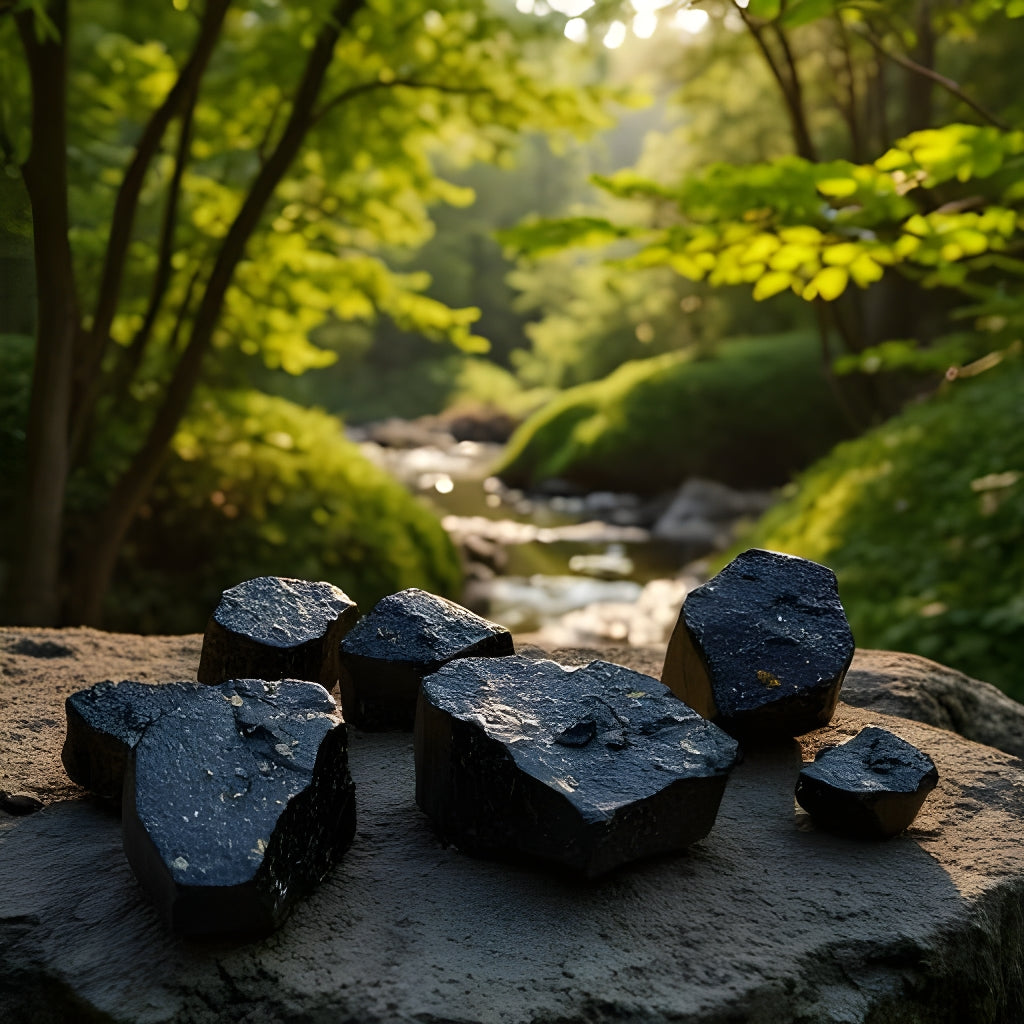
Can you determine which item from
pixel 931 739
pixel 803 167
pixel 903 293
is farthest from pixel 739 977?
pixel 903 293

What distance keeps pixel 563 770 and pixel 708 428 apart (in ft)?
41.8

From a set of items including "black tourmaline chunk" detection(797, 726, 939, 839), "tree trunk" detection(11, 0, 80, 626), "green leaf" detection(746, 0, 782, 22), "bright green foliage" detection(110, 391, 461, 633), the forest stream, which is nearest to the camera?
"black tourmaline chunk" detection(797, 726, 939, 839)

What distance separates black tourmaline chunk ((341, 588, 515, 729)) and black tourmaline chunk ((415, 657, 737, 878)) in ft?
0.84

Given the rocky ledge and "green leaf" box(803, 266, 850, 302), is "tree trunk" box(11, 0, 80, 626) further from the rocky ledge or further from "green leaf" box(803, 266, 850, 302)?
"green leaf" box(803, 266, 850, 302)

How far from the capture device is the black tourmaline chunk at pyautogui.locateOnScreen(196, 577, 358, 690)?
1.99 meters

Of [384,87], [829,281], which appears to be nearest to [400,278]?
[384,87]

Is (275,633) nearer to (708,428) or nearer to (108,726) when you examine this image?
(108,726)

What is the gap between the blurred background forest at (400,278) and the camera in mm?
3021

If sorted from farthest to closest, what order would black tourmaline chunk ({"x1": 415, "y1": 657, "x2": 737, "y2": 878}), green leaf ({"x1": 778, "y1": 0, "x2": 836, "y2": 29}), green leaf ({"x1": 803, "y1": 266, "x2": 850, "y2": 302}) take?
green leaf ({"x1": 803, "y1": 266, "x2": 850, "y2": 302}), green leaf ({"x1": 778, "y1": 0, "x2": 836, "y2": 29}), black tourmaline chunk ({"x1": 415, "y1": 657, "x2": 737, "y2": 878})

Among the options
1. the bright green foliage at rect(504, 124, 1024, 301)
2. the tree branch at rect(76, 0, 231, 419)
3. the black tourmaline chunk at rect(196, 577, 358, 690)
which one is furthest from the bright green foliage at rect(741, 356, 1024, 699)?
the tree branch at rect(76, 0, 231, 419)

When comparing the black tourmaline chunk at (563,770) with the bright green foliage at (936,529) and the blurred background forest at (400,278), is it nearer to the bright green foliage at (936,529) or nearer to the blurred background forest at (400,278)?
the blurred background forest at (400,278)

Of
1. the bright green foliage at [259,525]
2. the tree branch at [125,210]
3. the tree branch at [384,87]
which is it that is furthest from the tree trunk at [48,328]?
the bright green foliage at [259,525]

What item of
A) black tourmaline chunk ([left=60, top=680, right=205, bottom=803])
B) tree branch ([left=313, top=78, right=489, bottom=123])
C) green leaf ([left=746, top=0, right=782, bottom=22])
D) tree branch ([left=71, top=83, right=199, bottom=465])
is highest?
tree branch ([left=313, top=78, right=489, bottom=123])

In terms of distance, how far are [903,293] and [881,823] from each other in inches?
364
